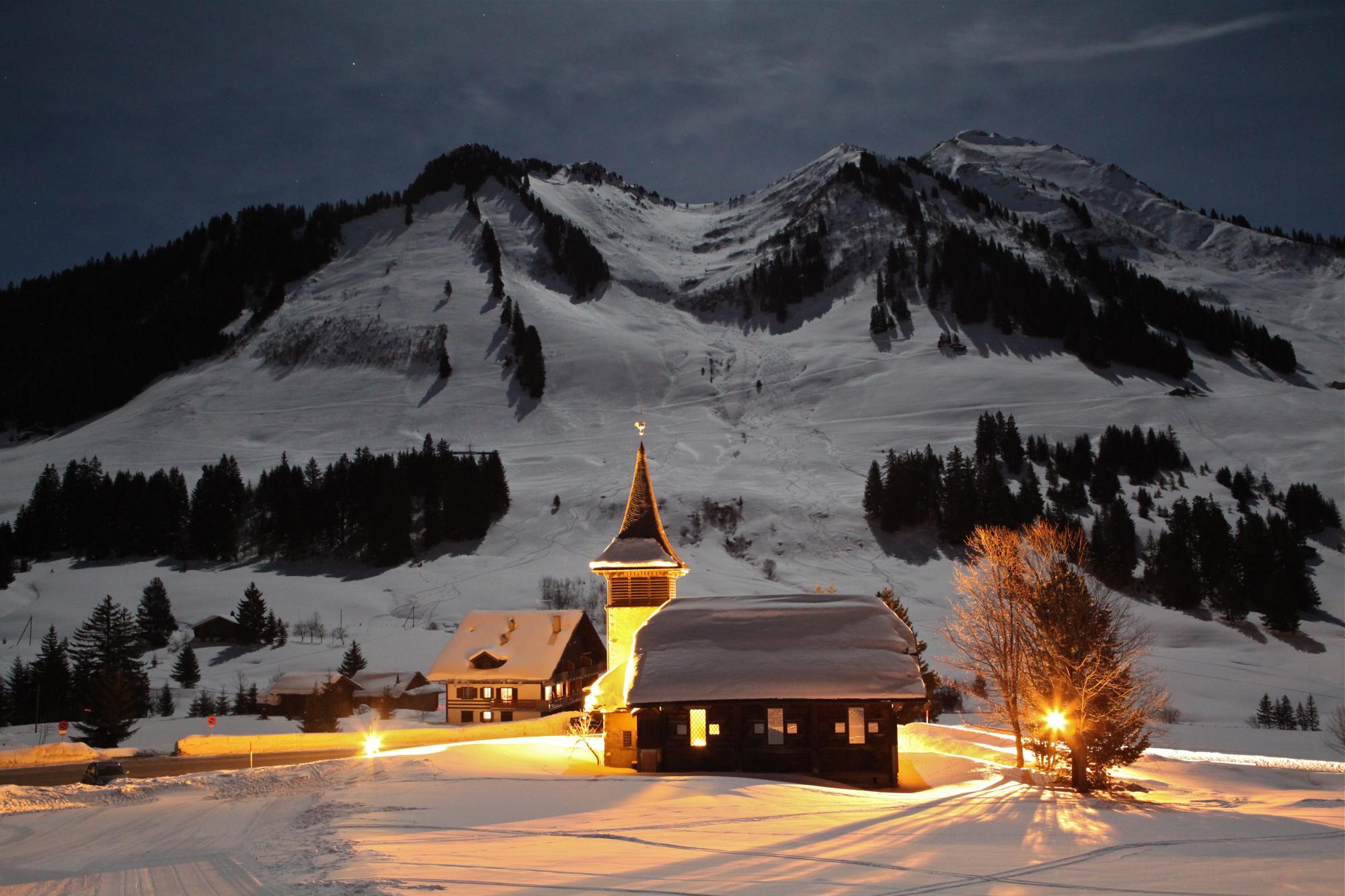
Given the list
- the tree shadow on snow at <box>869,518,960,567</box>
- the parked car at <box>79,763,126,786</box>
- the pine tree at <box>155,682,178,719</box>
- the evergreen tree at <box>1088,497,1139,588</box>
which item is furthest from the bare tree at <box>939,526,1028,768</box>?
the tree shadow on snow at <box>869,518,960,567</box>

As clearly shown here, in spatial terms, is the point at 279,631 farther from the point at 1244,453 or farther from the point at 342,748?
the point at 1244,453

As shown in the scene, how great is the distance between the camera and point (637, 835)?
15.6m

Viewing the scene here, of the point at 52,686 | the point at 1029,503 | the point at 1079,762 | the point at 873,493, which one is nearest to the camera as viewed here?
the point at 1079,762

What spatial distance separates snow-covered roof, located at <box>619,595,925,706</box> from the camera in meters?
26.6

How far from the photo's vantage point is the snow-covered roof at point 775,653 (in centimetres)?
2659

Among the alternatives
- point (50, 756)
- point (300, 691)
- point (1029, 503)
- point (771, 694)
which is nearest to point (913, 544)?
point (1029, 503)

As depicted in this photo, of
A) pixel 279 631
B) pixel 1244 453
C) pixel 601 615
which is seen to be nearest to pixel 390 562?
pixel 279 631

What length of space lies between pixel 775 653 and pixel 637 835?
41.6 feet

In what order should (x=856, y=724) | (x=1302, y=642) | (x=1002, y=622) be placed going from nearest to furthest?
(x=856, y=724) < (x=1002, y=622) < (x=1302, y=642)

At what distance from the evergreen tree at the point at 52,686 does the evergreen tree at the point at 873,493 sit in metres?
66.0

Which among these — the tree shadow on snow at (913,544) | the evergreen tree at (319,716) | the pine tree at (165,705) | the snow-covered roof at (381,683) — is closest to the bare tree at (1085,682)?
the evergreen tree at (319,716)

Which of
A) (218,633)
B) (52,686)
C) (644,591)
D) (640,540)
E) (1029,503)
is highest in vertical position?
(1029,503)

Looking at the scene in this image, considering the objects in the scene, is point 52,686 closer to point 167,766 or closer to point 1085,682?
point 167,766

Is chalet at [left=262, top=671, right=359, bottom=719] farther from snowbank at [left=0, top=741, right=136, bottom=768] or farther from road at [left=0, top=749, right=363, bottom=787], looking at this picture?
snowbank at [left=0, top=741, right=136, bottom=768]
